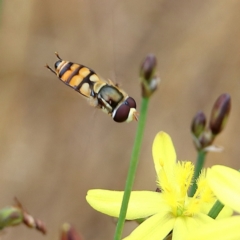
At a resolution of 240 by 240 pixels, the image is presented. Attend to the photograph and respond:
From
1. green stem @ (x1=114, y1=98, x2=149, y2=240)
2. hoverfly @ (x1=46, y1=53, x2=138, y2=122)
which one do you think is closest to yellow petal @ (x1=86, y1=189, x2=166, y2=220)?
green stem @ (x1=114, y1=98, x2=149, y2=240)

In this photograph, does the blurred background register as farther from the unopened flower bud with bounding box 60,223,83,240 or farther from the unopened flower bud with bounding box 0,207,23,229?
the unopened flower bud with bounding box 60,223,83,240

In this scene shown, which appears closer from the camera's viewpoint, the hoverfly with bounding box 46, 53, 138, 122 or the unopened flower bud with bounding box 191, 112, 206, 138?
the unopened flower bud with bounding box 191, 112, 206, 138

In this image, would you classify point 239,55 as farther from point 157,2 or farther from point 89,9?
point 89,9

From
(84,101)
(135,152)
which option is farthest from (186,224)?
(84,101)

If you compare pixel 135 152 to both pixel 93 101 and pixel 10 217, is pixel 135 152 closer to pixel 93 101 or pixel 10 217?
pixel 10 217

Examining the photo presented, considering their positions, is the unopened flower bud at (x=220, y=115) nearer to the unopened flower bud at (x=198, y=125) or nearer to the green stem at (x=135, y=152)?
the unopened flower bud at (x=198, y=125)

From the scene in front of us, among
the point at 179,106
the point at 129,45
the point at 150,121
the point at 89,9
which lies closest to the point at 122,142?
the point at 150,121

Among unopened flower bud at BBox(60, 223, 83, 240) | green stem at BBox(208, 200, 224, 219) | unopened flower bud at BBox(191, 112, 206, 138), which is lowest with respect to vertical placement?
unopened flower bud at BBox(60, 223, 83, 240)
